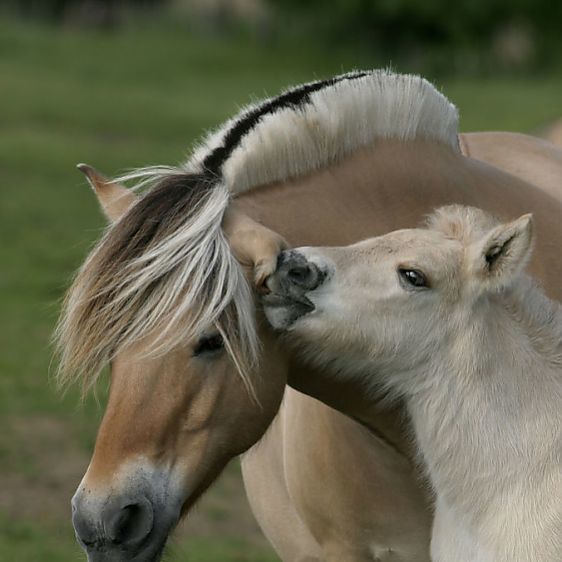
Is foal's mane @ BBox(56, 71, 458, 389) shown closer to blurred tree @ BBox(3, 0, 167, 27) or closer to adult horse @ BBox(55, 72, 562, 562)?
adult horse @ BBox(55, 72, 562, 562)

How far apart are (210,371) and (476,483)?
92cm

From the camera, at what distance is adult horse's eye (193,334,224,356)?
13.5ft

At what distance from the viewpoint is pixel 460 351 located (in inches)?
174

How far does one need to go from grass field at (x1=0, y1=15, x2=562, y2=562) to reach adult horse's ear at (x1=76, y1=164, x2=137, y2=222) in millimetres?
835

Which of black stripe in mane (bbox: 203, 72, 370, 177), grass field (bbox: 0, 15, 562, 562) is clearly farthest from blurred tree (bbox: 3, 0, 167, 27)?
black stripe in mane (bbox: 203, 72, 370, 177)

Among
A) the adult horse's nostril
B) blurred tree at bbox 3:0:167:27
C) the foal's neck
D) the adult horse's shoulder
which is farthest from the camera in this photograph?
blurred tree at bbox 3:0:167:27

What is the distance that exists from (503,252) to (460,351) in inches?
13.6

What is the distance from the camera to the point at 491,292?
439cm

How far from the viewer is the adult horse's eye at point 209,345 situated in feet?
13.5

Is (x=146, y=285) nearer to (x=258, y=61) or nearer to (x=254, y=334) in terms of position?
(x=254, y=334)

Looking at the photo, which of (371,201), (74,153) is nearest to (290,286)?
(371,201)

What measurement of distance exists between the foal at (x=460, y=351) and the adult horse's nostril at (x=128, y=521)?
0.70 metres

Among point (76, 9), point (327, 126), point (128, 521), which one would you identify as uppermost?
point (327, 126)

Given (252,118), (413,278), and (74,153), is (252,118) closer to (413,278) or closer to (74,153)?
(413,278)
